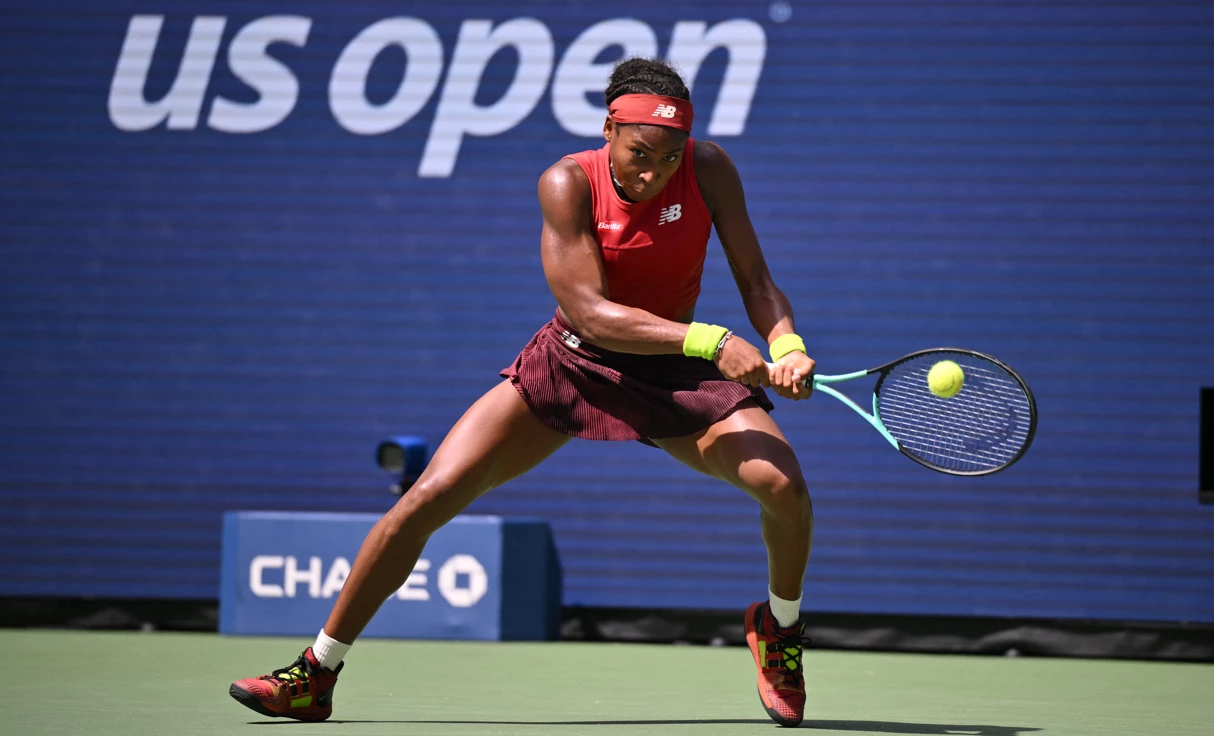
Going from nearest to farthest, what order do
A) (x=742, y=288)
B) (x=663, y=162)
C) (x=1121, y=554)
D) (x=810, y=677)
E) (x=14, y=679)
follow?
1. (x=663, y=162)
2. (x=742, y=288)
3. (x=14, y=679)
4. (x=810, y=677)
5. (x=1121, y=554)

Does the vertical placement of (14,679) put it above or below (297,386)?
below

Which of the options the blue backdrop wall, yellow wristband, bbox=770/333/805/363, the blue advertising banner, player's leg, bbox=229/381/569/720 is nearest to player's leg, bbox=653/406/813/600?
yellow wristband, bbox=770/333/805/363

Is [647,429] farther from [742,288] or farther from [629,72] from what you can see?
[629,72]

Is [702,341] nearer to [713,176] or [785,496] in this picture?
[785,496]

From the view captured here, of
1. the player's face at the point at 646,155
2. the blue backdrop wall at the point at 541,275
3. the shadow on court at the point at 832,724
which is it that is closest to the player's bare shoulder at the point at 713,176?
the player's face at the point at 646,155

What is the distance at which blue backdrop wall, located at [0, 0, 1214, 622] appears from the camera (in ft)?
24.7

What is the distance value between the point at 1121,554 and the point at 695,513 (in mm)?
2100

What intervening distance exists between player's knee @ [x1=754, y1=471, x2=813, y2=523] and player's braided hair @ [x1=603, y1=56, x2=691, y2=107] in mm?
1103

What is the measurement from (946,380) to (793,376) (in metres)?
0.50

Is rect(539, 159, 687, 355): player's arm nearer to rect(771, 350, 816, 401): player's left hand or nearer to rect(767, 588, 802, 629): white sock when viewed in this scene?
rect(771, 350, 816, 401): player's left hand

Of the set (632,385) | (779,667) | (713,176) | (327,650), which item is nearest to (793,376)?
(632,385)

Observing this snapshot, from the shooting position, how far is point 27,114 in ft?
26.8

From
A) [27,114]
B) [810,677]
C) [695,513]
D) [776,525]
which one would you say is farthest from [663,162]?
[27,114]

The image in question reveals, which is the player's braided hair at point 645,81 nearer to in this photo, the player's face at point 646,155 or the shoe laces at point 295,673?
the player's face at point 646,155
